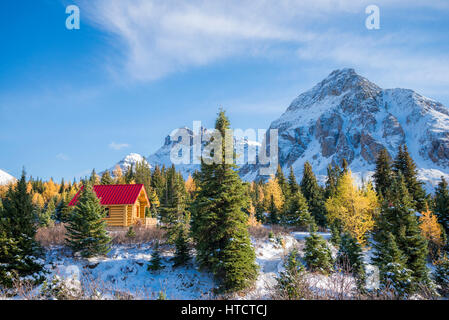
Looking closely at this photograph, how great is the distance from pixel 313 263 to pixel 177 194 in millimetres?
16688

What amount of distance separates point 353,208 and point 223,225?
2128 cm

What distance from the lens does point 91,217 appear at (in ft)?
59.3

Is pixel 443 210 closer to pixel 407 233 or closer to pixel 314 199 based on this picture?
pixel 407 233

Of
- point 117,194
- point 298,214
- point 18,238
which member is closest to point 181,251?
point 18,238

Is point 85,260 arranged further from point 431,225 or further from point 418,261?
point 431,225

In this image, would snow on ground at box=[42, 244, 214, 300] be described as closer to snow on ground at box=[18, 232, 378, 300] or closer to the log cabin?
snow on ground at box=[18, 232, 378, 300]

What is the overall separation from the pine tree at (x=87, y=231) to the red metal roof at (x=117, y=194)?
8.35 meters

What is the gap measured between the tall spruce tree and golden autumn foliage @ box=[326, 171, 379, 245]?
631 inches

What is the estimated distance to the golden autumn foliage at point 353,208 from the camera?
89.2 feet

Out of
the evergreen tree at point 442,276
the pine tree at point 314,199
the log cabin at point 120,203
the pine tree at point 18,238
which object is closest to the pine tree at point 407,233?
the evergreen tree at point 442,276

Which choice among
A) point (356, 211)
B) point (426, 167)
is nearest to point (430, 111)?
point (426, 167)

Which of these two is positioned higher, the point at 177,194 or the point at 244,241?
the point at 177,194

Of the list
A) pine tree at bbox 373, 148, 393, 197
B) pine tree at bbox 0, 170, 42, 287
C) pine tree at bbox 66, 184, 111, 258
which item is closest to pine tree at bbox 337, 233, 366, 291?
pine tree at bbox 66, 184, 111, 258

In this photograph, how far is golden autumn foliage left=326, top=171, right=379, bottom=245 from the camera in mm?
27184
